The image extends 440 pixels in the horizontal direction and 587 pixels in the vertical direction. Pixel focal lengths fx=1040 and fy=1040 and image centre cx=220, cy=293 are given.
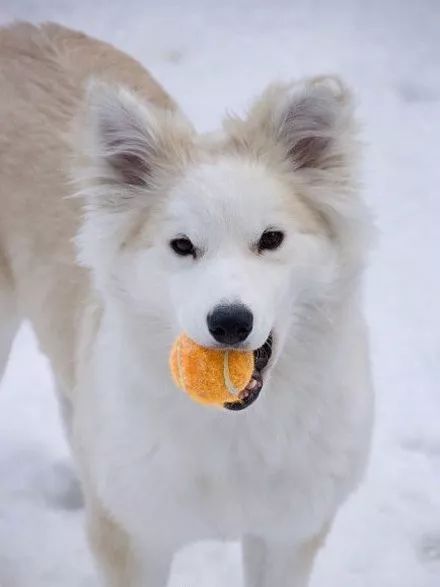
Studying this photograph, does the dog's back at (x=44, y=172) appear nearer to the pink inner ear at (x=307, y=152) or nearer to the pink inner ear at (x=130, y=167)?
the pink inner ear at (x=130, y=167)

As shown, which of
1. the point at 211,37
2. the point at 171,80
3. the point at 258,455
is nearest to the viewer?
the point at 258,455

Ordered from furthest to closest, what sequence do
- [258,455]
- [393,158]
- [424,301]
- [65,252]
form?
[393,158] < [424,301] < [65,252] < [258,455]

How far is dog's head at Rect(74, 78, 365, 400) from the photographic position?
2057 millimetres

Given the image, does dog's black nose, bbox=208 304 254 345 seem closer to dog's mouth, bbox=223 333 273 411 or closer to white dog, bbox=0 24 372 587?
white dog, bbox=0 24 372 587

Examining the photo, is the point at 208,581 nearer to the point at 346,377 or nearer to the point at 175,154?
the point at 346,377

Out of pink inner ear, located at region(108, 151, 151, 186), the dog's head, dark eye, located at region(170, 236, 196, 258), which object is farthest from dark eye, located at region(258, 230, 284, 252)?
pink inner ear, located at region(108, 151, 151, 186)

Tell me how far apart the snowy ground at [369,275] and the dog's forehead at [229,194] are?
0.50 meters

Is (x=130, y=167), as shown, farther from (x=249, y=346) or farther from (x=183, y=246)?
(x=249, y=346)

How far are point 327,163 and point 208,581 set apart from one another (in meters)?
1.41

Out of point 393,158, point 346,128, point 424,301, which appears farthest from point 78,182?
point 393,158

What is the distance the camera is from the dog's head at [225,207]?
2057mm

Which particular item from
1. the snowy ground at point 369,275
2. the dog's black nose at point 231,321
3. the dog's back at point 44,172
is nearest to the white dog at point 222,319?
the dog's black nose at point 231,321

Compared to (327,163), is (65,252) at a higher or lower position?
lower

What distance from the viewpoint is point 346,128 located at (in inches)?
87.4
